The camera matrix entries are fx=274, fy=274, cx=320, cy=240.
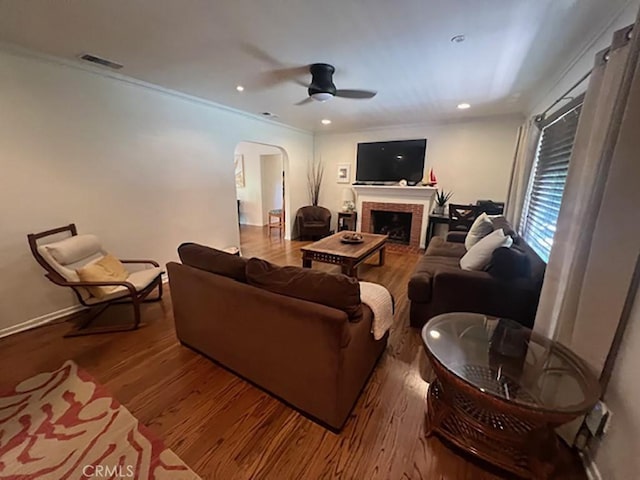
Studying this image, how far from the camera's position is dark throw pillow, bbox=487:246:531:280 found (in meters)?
2.13

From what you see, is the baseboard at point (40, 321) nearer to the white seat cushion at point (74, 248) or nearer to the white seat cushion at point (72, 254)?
the white seat cushion at point (72, 254)

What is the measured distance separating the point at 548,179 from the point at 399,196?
266cm

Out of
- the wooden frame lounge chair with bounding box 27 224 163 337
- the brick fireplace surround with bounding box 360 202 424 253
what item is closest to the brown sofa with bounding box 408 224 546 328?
the wooden frame lounge chair with bounding box 27 224 163 337

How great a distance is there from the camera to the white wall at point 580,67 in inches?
64.8

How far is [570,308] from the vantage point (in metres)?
1.43

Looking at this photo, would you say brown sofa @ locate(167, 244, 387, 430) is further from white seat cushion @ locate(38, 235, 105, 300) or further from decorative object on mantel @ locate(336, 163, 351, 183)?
decorative object on mantel @ locate(336, 163, 351, 183)

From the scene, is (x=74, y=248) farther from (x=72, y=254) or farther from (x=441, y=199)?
(x=441, y=199)

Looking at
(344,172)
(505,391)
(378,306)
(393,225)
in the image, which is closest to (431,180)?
(393,225)

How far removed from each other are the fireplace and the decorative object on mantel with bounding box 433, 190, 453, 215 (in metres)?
0.57

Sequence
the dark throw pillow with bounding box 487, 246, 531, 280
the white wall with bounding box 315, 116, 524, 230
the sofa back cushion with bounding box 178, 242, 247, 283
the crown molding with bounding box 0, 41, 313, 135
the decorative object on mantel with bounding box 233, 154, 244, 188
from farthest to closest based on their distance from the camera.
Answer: the decorative object on mantel with bounding box 233, 154, 244, 188
the white wall with bounding box 315, 116, 524, 230
the crown molding with bounding box 0, 41, 313, 135
the dark throw pillow with bounding box 487, 246, 531, 280
the sofa back cushion with bounding box 178, 242, 247, 283

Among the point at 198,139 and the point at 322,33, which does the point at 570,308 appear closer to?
the point at 322,33

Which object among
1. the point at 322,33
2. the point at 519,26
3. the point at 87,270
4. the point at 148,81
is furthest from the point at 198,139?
the point at 519,26

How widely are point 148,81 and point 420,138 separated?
4525 mm

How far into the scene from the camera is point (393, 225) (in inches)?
240
